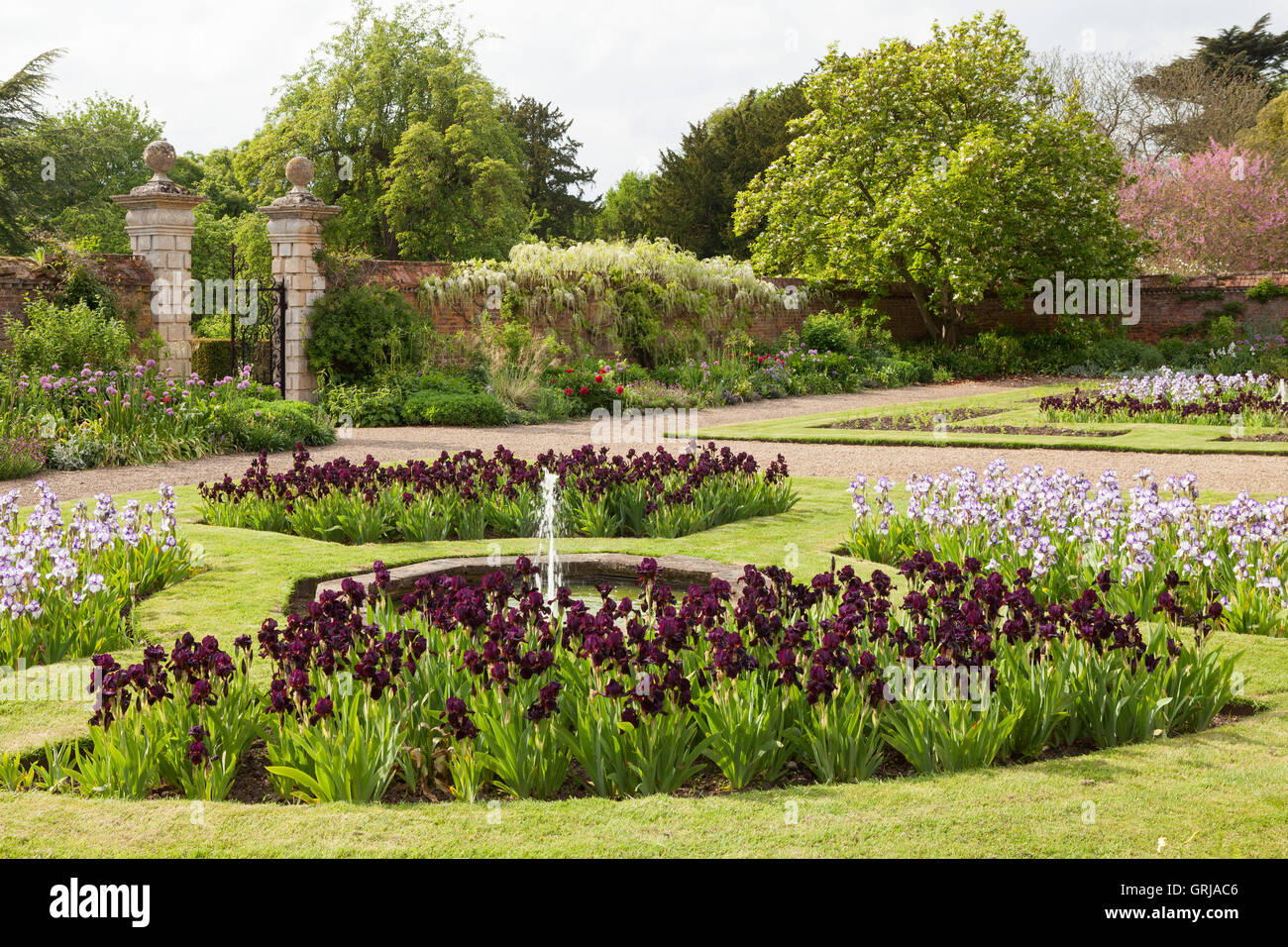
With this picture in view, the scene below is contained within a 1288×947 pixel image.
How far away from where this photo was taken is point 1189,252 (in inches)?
1298

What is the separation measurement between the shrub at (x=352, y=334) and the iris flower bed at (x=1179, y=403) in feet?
30.2

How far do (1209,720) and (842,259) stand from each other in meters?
22.4

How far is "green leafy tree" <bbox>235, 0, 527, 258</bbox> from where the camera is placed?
37156mm

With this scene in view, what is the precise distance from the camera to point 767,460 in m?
→ 12.0

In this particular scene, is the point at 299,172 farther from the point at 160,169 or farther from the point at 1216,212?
the point at 1216,212

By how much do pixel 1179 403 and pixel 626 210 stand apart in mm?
39100

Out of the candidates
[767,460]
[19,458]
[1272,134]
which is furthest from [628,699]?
[1272,134]

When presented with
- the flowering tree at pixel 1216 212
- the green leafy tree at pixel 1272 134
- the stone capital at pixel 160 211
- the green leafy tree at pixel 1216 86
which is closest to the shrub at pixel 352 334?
the stone capital at pixel 160 211

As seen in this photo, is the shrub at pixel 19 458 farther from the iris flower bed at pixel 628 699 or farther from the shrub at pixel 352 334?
the iris flower bed at pixel 628 699

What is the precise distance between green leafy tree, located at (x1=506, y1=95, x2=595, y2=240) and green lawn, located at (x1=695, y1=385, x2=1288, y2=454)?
33.0m

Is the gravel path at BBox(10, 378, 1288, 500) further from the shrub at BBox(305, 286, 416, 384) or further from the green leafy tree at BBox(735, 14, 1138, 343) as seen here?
the green leafy tree at BBox(735, 14, 1138, 343)

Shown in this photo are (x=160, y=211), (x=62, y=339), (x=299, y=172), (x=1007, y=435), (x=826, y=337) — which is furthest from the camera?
(x=826, y=337)

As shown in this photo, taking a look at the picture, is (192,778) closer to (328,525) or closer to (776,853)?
(776,853)
